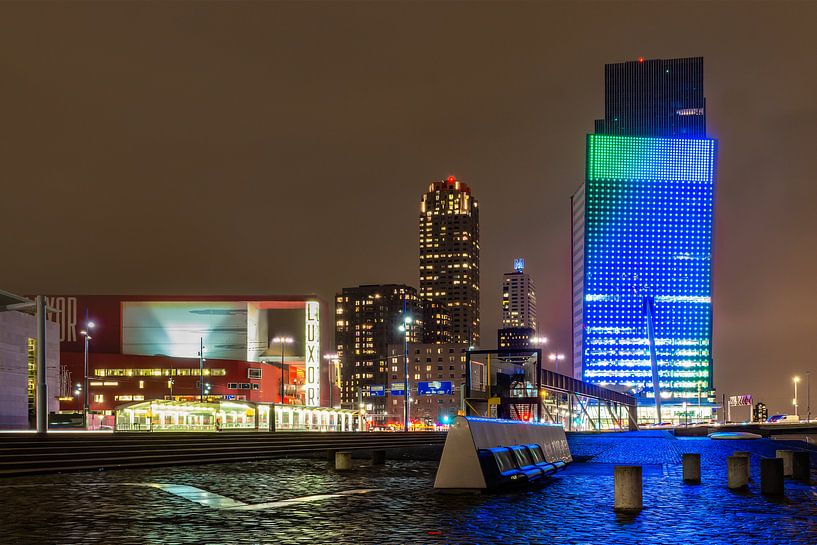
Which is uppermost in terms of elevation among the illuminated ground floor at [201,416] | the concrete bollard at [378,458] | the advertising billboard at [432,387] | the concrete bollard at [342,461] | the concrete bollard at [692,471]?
the concrete bollard at [692,471]

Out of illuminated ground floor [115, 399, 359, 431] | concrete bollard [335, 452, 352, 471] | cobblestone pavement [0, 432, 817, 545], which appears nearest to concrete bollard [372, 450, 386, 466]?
concrete bollard [335, 452, 352, 471]

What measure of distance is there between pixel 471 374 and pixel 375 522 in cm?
4087

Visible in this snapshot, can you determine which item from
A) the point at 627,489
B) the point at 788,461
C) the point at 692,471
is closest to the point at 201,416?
the point at 692,471

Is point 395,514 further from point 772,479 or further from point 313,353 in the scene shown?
point 313,353

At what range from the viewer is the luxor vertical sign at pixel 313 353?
133750 mm

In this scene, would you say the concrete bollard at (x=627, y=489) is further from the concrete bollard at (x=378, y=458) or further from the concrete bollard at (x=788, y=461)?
the concrete bollard at (x=378, y=458)

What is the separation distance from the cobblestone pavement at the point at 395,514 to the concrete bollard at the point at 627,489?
262mm

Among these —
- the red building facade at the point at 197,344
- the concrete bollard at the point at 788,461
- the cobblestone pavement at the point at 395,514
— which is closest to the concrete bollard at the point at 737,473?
the cobblestone pavement at the point at 395,514

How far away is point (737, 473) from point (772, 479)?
146 cm

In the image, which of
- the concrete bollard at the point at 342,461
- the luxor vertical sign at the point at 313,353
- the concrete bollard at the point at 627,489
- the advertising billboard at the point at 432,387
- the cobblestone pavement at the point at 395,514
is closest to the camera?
the cobblestone pavement at the point at 395,514

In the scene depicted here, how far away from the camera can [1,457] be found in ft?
75.5

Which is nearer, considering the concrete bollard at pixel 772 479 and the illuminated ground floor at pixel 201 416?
the concrete bollard at pixel 772 479

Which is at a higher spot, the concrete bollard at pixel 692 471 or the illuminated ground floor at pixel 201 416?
the concrete bollard at pixel 692 471

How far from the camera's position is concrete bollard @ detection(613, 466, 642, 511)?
1374 centimetres
